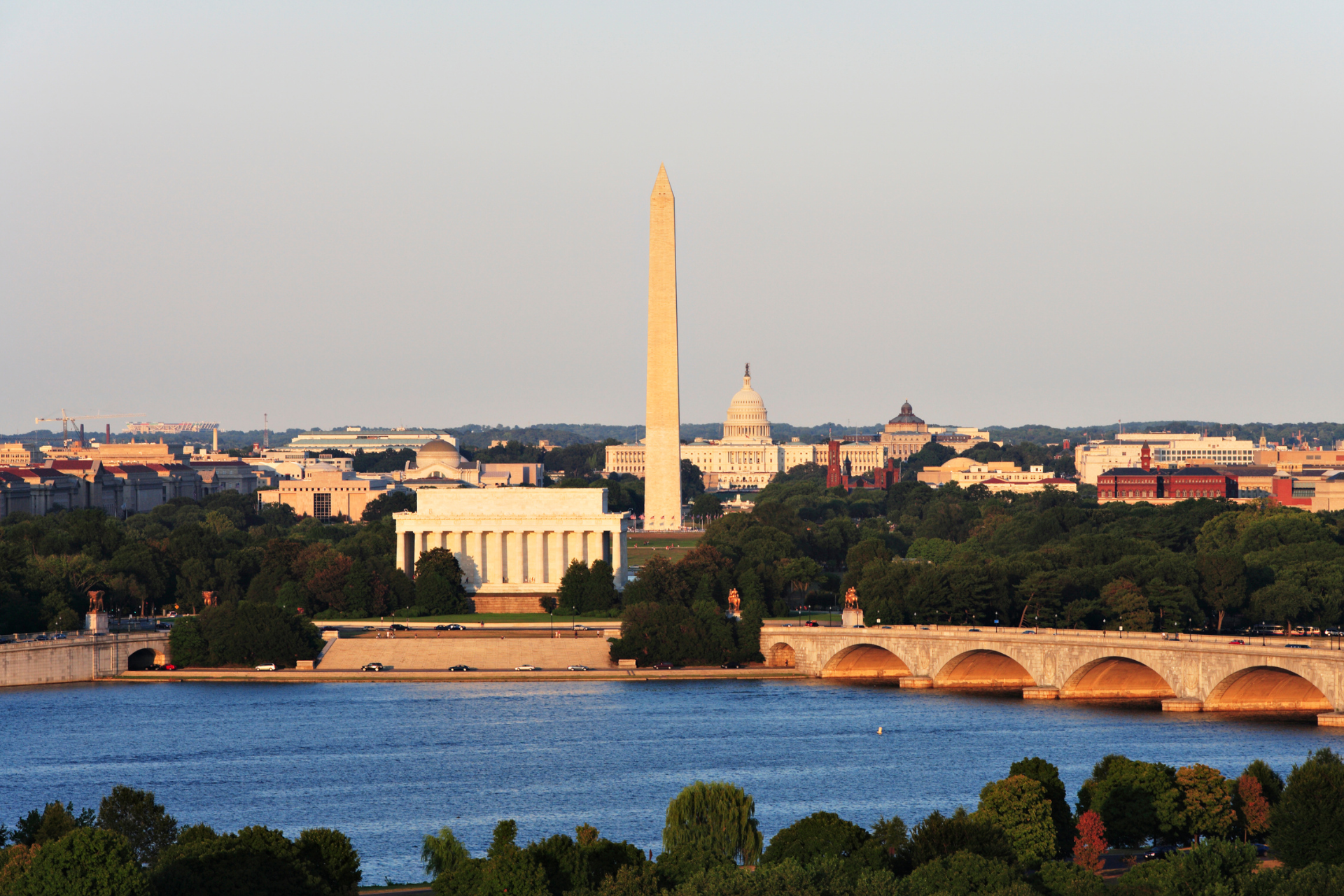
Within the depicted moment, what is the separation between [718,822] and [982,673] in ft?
118

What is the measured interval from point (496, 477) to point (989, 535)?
79.6m

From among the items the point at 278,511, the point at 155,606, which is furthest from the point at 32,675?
the point at 278,511

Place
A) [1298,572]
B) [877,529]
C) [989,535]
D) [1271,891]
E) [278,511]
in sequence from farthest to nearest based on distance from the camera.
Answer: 1. [278,511]
2. [877,529]
3. [989,535]
4. [1298,572]
5. [1271,891]

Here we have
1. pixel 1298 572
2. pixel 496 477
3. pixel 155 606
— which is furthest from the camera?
pixel 496 477

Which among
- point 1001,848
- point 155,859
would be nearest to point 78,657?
point 155,859

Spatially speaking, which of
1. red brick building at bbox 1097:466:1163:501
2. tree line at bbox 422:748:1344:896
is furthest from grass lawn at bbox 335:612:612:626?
red brick building at bbox 1097:466:1163:501

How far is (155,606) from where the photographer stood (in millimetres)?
93312

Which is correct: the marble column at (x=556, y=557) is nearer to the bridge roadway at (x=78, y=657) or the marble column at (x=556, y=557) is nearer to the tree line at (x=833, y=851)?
the bridge roadway at (x=78, y=657)

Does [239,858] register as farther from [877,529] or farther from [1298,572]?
[877,529]

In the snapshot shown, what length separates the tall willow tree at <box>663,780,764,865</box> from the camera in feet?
139

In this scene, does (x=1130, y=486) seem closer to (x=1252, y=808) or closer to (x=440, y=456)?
(x=440, y=456)

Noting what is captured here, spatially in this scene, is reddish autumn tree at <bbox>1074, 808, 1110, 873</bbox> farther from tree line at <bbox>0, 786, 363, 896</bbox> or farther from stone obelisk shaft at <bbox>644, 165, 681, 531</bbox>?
stone obelisk shaft at <bbox>644, 165, 681, 531</bbox>

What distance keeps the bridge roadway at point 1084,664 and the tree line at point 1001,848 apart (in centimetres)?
1859

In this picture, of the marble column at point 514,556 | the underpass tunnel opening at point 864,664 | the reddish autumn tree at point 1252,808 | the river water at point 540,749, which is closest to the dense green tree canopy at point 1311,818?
the reddish autumn tree at point 1252,808
